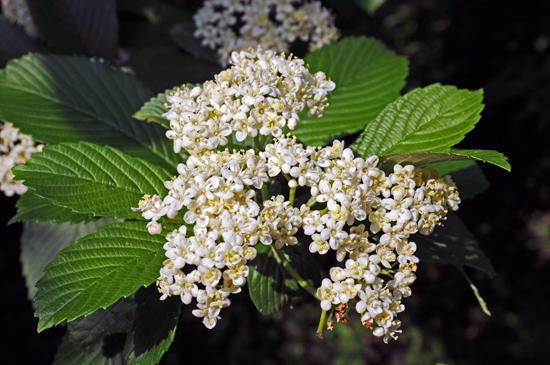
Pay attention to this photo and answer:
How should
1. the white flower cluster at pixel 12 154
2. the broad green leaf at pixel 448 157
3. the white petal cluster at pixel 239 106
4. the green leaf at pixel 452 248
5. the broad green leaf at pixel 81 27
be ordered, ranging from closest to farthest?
the broad green leaf at pixel 448 157
the white petal cluster at pixel 239 106
the green leaf at pixel 452 248
the white flower cluster at pixel 12 154
the broad green leaf at pixel 81 27

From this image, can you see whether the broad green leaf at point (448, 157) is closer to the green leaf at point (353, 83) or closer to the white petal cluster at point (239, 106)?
the white petal cluster at point (239, 106)

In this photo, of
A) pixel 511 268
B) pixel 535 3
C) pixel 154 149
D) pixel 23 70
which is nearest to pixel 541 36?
pixel 535 3

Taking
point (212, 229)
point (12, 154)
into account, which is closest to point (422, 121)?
point (212, 229)

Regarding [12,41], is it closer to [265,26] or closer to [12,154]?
[12,154]

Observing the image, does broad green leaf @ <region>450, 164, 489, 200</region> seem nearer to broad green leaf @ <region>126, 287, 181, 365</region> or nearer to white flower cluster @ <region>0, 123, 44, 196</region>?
broad green leaf @ <region>126, 287, 181, 365</region>

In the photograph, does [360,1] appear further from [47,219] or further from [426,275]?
[426,275]

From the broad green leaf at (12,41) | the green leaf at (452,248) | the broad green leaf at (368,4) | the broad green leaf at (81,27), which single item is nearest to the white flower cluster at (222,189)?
the green leaf at (452,248)
